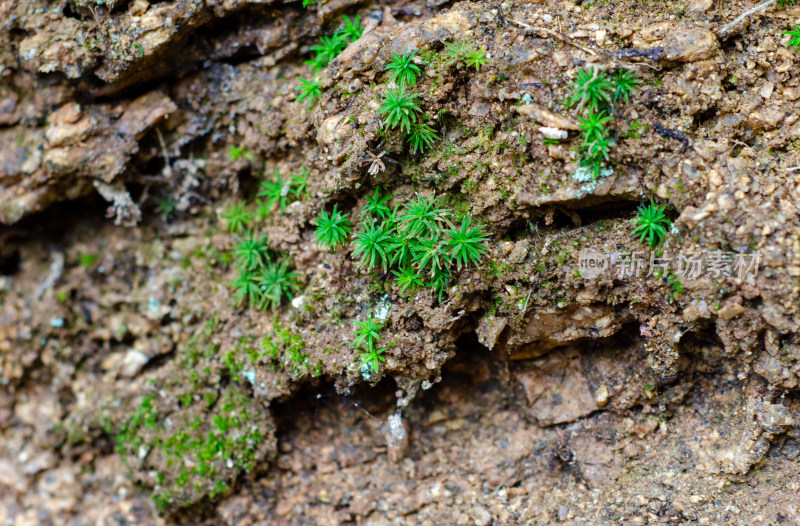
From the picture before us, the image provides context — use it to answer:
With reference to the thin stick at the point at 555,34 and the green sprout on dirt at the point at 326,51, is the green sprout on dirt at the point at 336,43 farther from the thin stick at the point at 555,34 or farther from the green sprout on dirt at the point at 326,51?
the thin stick at the point at 555,34

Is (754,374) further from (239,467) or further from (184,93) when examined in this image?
(184,93)

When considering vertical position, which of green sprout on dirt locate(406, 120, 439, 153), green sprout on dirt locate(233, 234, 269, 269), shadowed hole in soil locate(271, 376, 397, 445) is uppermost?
green sprout on dirt locate(406, 120, 439, 153)

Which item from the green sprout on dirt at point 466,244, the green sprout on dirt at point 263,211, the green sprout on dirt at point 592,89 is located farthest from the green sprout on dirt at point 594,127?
the green sprout on dirt at point 263,211

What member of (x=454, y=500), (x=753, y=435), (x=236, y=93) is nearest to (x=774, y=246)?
(x=753, y=435)

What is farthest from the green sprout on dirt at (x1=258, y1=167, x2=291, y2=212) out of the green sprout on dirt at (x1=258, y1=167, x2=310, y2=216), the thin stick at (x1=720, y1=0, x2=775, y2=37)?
the thin stick at (x1=720, y1=0, x2=775, y2=37)

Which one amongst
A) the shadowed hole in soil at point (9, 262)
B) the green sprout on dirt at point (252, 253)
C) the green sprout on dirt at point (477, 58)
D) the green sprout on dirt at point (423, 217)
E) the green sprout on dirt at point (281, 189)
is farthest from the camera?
the shadowed hole in soil at point (9, 262)

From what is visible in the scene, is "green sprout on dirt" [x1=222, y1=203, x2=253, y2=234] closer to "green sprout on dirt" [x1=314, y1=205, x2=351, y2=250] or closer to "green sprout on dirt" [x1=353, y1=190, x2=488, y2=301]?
"green sprout on dirt" [x1=314, y1=205, x2=351, y2=250]

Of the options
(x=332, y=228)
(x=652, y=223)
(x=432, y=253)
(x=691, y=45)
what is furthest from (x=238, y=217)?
(x=691, y=45)

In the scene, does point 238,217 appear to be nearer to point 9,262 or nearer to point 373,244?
point 373,244
